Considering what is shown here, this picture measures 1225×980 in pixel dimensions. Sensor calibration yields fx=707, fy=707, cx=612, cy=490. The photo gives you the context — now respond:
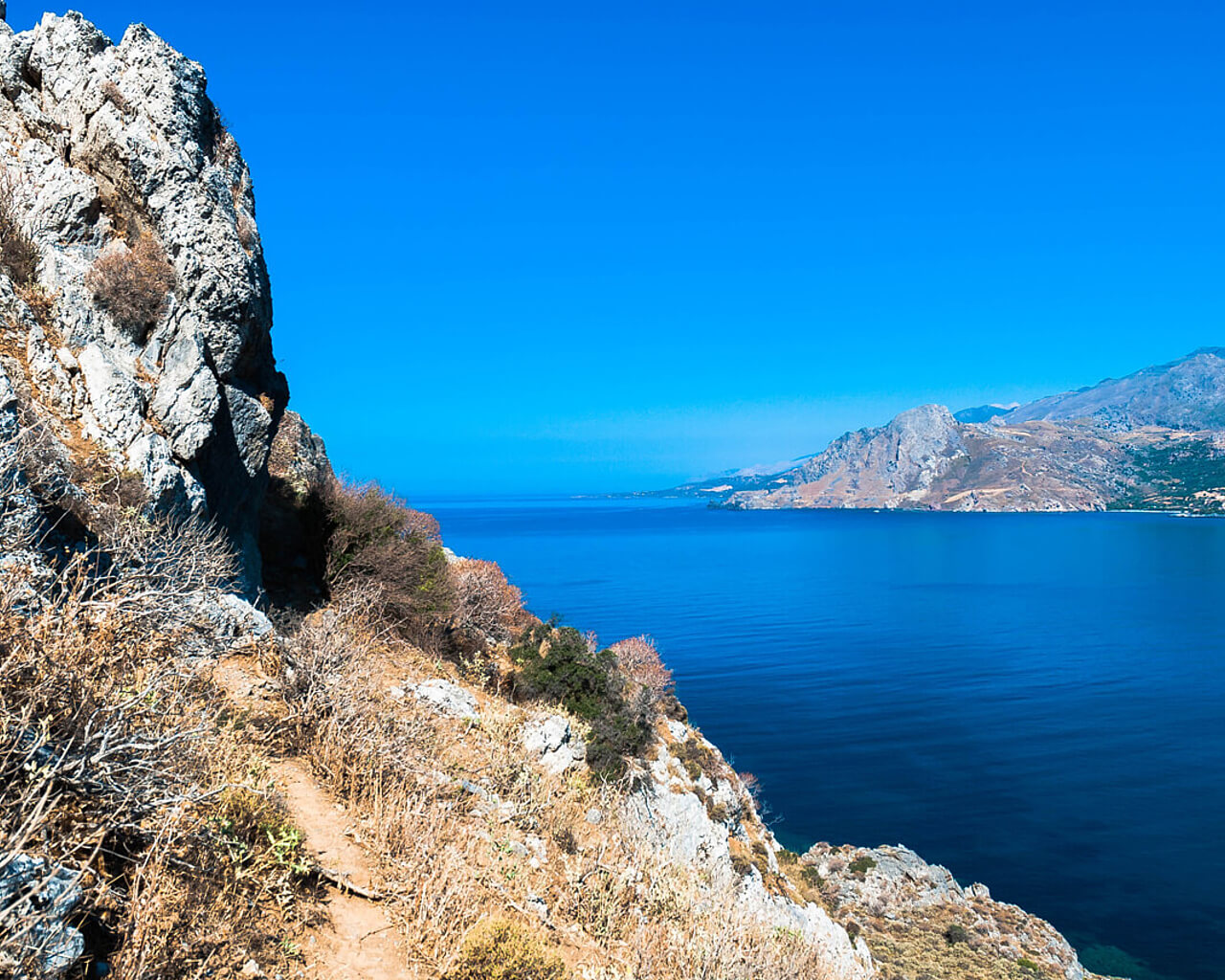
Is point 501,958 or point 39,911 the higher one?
point 39,911

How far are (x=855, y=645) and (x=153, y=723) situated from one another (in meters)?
67.0

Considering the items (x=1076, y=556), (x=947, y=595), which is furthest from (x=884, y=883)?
(x=1076, y=556)

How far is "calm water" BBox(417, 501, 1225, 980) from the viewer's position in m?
30.4

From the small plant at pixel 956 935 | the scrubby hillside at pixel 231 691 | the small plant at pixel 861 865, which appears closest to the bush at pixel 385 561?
the scrubby hillside at pixel 231 691

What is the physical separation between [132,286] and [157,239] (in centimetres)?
166

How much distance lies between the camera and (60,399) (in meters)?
10.2

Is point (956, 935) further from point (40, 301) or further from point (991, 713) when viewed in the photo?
point (40, 301)

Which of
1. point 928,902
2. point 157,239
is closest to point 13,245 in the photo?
point 157,239

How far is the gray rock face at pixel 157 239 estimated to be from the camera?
11023 mm

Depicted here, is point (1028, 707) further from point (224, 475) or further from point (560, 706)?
point (224, 475)

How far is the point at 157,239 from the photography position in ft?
42.4

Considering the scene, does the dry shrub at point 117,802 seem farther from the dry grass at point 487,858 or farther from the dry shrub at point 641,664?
the dry shrub at point 641,664

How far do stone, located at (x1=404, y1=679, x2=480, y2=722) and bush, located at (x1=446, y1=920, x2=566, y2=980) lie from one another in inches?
264

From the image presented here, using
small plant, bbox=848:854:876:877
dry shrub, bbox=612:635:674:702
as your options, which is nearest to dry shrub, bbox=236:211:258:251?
dry shrub, bbox=612:635:674:702
